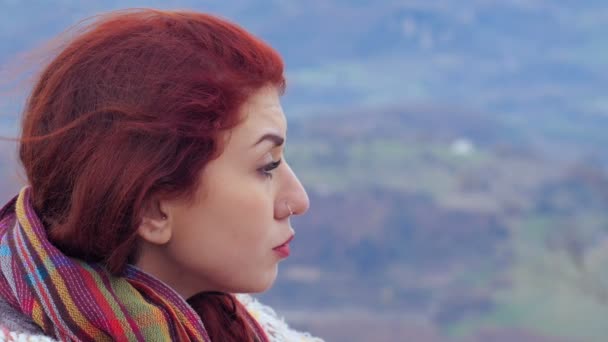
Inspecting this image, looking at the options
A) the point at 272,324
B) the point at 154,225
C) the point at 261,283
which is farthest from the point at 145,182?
the point at 272,324

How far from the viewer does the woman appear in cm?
139

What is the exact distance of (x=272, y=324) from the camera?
201 cm

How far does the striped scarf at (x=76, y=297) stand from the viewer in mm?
1377

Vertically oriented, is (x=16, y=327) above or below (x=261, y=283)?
below

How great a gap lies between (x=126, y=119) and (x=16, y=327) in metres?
0.38

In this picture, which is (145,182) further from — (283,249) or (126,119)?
(283,249)

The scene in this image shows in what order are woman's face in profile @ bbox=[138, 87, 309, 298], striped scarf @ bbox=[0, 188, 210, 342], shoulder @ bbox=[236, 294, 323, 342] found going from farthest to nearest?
shoulder @ bbox=[236, 294, 323, 342]
woman's face in profile @ bbox=[138, 87, 309, 298]
striped scarf @ bbox=[0, 188, 210, 342]

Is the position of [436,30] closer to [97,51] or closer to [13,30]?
[13,30]

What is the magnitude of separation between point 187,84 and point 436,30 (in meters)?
12.3

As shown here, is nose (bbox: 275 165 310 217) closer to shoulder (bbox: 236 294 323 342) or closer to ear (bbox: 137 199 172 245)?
ear (bbox: 137 199 172 245)

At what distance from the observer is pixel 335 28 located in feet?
42.6

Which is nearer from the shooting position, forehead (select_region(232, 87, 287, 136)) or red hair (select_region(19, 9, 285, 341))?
red hair (select_region(19, 9, 285, 341))

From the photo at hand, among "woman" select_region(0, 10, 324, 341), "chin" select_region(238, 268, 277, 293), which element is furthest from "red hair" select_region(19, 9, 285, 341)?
"chin" select_region(238, 268, 277, 293)

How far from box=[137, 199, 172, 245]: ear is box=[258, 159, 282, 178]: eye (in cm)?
18
